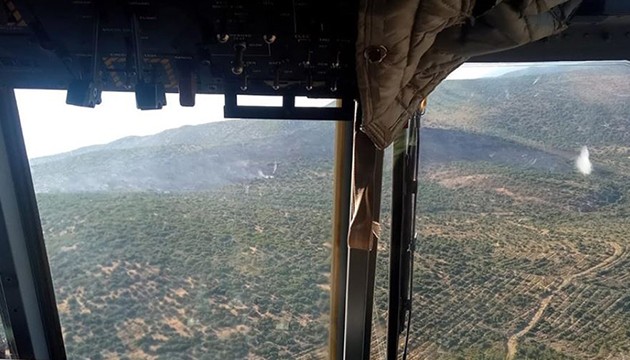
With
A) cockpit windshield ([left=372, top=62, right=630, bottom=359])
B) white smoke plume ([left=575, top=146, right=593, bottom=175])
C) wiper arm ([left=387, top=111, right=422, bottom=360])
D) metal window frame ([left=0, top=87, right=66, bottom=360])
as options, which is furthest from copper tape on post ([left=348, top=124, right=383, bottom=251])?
metal window frame ([left=0, top=87, right=66, bottom=360])

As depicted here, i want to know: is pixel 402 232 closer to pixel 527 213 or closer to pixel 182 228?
pixel 527 213

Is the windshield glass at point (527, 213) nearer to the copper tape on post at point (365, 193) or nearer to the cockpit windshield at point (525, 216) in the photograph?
the cockpit windshield at point (525, 216)

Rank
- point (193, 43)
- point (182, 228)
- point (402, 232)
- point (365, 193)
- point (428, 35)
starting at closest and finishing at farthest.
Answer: point (428, 35), point (193, 43), point (365, 193), point (402, 232), point (182, 228)

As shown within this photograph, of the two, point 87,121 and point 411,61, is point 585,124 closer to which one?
point 411,61

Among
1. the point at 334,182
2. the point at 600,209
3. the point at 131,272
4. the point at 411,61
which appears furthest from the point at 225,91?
the point at 600,209

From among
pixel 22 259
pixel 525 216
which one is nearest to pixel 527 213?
pixel 525 216

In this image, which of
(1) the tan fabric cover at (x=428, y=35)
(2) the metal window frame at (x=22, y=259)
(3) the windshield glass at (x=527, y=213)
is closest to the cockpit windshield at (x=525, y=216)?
(3) the windshield glass at (x=527, y=213)

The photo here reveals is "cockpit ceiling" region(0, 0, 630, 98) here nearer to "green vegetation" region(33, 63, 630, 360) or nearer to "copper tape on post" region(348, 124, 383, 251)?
"copper tape on post" region(348, 124, 383, 251)
